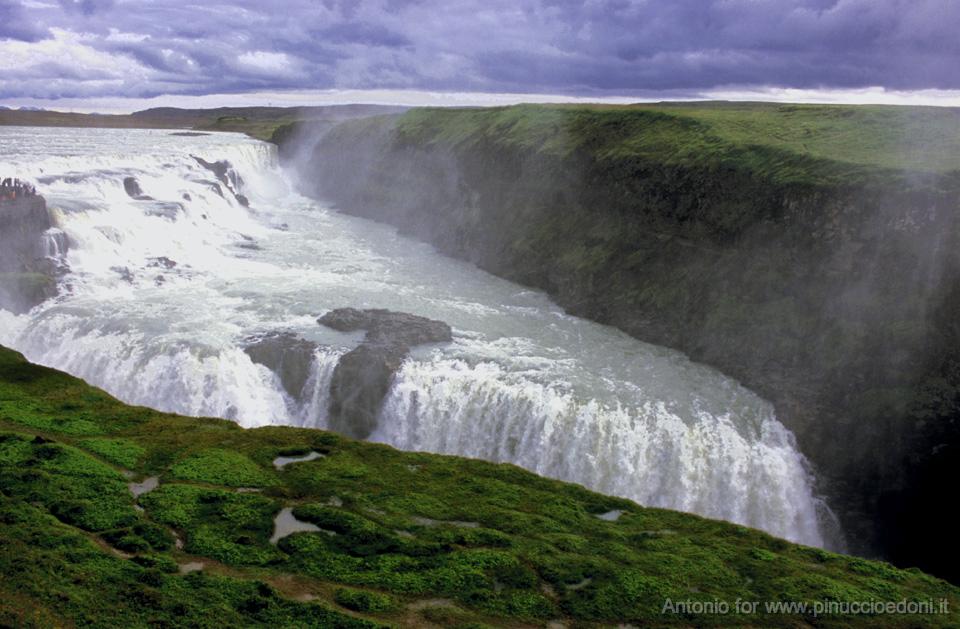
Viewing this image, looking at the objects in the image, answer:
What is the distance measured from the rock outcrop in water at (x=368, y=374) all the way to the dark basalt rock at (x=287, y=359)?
1420 millimetres

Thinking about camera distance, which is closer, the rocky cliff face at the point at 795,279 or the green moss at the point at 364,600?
the green moss at the point at 364,600

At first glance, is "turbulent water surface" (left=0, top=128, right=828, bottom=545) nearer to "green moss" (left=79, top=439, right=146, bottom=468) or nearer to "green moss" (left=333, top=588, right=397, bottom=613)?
"green moss" (left=79, top=439, right=146, bottom=468)

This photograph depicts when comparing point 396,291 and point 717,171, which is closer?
point 717,171

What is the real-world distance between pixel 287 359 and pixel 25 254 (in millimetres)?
16782

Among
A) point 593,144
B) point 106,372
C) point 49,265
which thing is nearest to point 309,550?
point 106,372

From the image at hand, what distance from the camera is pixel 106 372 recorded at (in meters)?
29.4

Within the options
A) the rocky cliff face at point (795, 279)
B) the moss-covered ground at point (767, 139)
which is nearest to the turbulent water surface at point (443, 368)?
the rocky cliff face at point (795, 279)

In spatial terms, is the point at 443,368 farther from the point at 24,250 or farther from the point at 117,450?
the point at 24,250

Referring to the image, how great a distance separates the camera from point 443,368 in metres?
29.7

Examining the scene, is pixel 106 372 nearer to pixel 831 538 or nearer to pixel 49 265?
pixel 49 265

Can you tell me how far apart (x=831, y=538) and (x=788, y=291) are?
1166 centimetres

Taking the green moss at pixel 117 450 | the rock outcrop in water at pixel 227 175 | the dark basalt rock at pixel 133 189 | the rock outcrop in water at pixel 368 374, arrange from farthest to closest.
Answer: the rock outcrop in water at pixel 227 175 → the dark basalt rock at pixel 133 189 → the rock outcrop in water at pixel 368 374 → the green moss at pixel 117 450

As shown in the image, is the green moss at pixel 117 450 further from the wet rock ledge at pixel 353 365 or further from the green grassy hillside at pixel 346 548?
the wet rock ledge at pixel 353 365

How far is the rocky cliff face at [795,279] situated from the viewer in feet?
85.0
